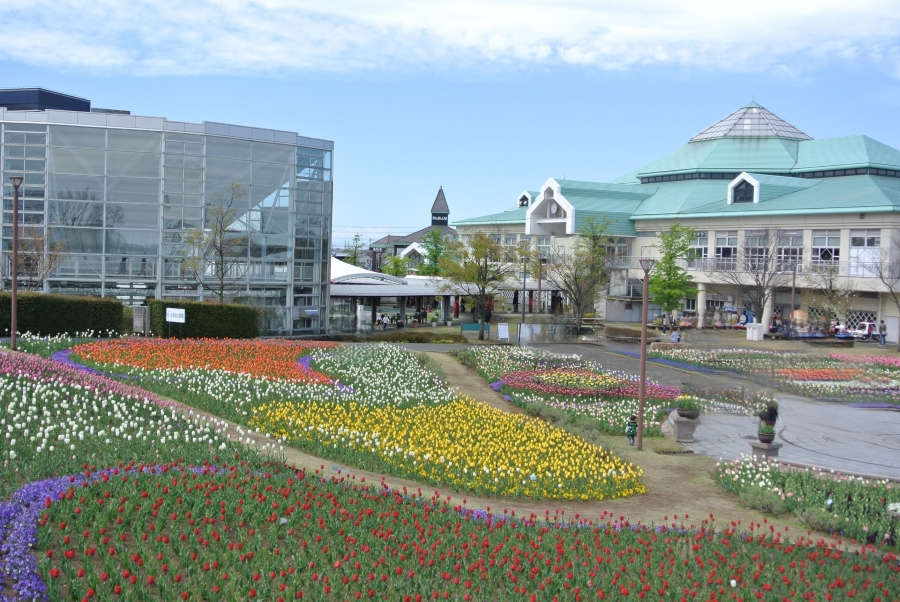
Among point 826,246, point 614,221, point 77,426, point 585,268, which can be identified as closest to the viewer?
point 77,426

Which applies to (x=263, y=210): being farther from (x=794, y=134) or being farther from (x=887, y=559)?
(x=794, y=134)

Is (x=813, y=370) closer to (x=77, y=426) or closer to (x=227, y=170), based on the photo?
(x=227, y=170)

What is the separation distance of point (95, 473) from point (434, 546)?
4644 mm

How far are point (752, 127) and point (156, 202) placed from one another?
51.4 metres

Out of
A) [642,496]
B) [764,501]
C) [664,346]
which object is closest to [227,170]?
[664,346]

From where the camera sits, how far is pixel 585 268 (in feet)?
174

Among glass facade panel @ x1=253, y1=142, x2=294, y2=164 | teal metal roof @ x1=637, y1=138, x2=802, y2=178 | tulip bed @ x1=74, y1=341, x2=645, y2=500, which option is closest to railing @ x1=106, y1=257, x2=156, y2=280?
glass facade panel @ x1=253, y1=142, x2=294, y2=164

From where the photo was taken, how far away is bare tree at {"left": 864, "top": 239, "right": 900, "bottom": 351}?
45.9 meters

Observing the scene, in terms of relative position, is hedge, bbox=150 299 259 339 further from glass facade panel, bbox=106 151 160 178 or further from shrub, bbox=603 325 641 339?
shrub, bbox=603 325 641 339

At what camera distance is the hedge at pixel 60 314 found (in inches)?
1080

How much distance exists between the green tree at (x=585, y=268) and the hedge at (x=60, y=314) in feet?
86.8

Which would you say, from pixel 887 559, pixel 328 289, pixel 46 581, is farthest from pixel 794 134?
pixel 46 581

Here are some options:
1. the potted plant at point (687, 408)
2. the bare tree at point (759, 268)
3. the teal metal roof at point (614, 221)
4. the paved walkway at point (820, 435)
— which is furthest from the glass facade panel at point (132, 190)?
the teal metal roof at point (614, 221)

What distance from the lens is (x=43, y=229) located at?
122 feet
